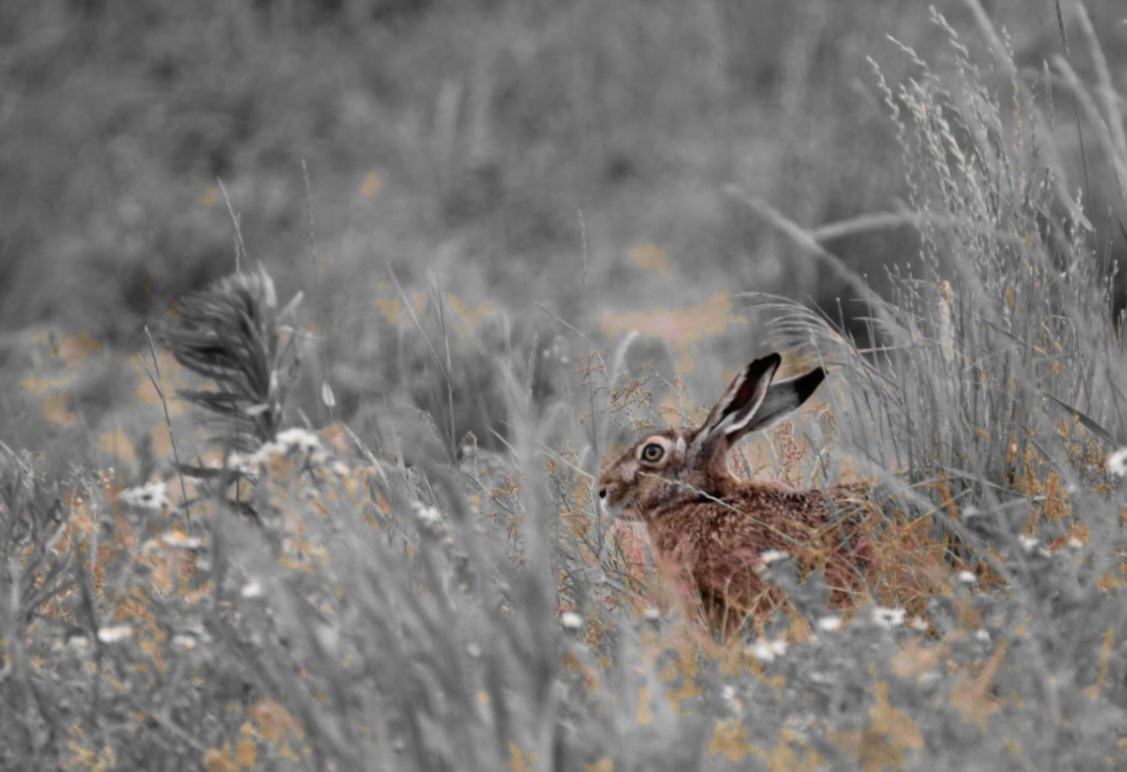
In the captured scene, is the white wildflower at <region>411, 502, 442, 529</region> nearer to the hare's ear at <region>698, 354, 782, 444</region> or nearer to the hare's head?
the hare's head

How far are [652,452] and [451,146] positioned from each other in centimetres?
620

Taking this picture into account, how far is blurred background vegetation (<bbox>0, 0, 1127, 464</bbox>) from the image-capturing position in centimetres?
784

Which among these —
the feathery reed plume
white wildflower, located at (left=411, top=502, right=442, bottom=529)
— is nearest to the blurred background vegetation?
white wildflower, located at (left=411, top=502, right=442, bottom=529)

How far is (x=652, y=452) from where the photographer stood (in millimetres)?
3441

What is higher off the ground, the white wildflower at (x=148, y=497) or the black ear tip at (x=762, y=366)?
the white wildflower at (x=148, y=497)

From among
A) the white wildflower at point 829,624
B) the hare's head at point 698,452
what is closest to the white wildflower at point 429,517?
the hare's head at point 698,452

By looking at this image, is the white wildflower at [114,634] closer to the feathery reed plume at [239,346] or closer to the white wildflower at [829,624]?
the feathery reed plume at [239,346]

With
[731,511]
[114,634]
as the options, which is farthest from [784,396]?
[114,634]

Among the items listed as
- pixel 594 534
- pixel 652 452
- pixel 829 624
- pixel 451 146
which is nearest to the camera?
pixel 829 624

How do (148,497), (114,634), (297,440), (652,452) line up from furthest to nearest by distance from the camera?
(652,452) < (148,497) < (297,440) < (114,634)

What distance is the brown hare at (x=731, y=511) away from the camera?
3004mm

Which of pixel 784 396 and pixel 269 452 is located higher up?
pixel 269 452

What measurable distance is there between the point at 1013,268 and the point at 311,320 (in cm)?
467

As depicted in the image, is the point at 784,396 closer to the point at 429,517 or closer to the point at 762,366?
the point at 762,366
